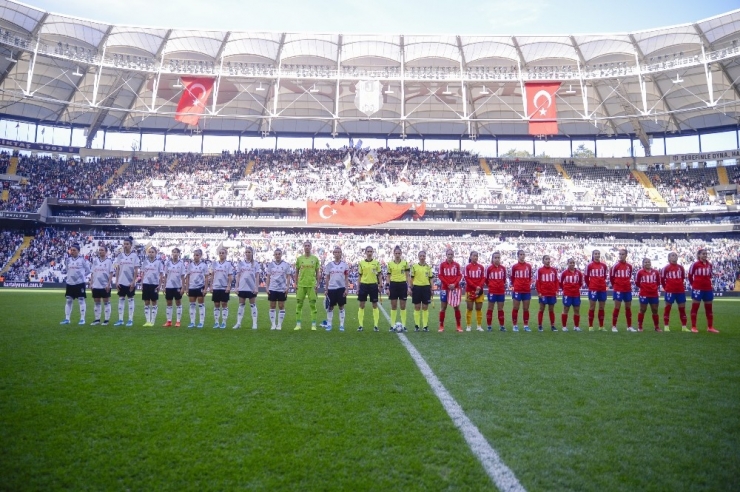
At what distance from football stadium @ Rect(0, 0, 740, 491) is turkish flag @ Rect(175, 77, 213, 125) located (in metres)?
0.15

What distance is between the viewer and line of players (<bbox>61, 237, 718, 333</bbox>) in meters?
10.7

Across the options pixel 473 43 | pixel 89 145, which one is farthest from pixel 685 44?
pixel 89 145

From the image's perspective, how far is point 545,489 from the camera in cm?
304

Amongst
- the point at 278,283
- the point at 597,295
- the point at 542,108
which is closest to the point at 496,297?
the point at 597,295

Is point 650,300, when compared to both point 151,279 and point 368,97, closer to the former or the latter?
point 151,279

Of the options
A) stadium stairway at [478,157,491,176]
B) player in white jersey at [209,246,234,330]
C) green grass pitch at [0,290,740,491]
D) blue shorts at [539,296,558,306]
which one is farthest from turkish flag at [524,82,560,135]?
player in white jersey at [209,246,234,330]

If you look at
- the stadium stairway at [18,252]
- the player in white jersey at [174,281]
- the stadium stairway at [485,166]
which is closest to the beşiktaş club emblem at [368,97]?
the stadium stairway at [485,166]

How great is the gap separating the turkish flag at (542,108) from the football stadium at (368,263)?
143mm

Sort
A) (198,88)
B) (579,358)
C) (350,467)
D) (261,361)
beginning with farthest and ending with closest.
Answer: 1. (198,88)
2. (579,358)
3. (261,361)
4. (350,467)

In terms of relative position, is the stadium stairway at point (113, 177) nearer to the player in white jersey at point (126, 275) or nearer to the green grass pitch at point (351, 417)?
the player in white jersey at point (126, 275)

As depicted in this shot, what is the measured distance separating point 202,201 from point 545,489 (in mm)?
36195

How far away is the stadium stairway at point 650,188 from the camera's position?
123ft

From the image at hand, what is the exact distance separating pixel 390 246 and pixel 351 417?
30.6 m

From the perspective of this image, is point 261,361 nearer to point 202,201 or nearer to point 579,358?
point 579,358
